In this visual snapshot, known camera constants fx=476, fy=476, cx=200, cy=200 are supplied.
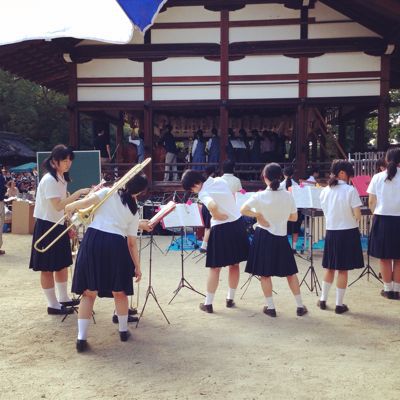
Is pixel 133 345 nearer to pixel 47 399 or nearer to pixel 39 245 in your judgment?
pixel 47 399

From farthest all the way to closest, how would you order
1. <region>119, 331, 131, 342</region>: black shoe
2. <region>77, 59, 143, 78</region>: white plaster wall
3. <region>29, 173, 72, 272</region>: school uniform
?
<region>77, 59, 143, 78</region>: white plaster wall, <region>29, 173, 72, 272</region>: school uniform, <region>119, 331, 131, 342</region>: black shoe

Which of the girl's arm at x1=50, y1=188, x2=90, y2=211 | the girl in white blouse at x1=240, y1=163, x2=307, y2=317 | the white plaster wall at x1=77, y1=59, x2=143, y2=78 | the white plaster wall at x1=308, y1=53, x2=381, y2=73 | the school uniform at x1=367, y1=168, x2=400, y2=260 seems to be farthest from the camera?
the white plaster wall at x1=77, y1=59, x2=143, y2=78

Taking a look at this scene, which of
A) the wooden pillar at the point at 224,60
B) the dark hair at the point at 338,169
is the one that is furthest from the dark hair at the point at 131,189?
the wooden pillar at the point at 224,60

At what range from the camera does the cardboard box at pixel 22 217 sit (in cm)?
1238

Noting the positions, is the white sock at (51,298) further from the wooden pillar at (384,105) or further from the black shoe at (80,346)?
the wooden pillar at (384,105)

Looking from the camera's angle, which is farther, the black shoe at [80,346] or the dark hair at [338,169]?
the dark hair at [338,169]

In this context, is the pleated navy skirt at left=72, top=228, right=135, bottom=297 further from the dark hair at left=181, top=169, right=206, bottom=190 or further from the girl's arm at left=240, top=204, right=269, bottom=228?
the girl's arm at left=240, top=204, right=269, bottom=228

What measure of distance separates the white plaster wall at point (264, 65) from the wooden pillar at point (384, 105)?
200cm

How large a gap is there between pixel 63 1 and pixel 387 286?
6077mm

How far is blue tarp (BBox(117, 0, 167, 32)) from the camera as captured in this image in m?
7.60

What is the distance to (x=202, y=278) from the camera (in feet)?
23.3

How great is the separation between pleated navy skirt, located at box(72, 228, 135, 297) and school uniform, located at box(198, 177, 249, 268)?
135cm

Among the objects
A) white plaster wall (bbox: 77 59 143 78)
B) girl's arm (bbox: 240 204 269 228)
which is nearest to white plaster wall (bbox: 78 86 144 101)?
white plaster wall (bbox: 77 59 143 78)

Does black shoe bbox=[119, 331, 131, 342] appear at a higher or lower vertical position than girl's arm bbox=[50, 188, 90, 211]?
lower
